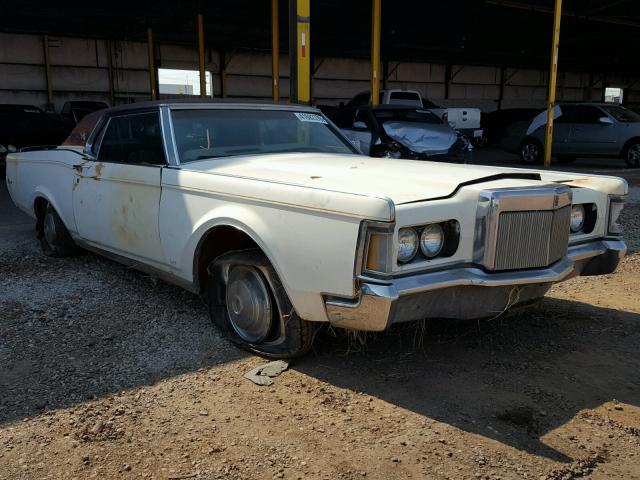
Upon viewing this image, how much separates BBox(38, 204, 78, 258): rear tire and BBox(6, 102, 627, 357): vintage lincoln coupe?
2.21ft

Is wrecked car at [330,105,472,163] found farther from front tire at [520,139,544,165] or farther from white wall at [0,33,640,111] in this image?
white wall at [0,33,640,111]

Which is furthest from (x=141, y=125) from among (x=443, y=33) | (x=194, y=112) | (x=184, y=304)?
(x=443, y=33)

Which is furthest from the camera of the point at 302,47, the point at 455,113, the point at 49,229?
the point at 455,113

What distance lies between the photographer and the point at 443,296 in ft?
9.43

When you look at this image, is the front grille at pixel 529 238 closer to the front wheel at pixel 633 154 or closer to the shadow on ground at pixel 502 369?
the shadow on ground at pixel 502 369

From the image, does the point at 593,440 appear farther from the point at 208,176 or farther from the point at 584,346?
the point at 208,176

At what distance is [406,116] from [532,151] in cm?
564

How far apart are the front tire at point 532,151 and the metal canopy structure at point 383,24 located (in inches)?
169

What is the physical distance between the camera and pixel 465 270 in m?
2.87

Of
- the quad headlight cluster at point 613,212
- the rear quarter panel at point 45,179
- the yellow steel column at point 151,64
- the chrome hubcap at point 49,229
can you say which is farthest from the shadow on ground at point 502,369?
the yellow steel column at point 151,64

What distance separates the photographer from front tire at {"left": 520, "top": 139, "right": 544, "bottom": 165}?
15742 millimetres

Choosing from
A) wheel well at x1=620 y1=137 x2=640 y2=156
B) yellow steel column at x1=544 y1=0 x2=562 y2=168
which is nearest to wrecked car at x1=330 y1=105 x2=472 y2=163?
yellow steel column at x1=544 y1=0 x2=562 y2=168

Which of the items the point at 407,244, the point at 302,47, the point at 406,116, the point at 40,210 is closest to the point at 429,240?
the point at 407,244

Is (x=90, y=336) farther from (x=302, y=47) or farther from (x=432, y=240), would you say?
(x=302, y=47)
